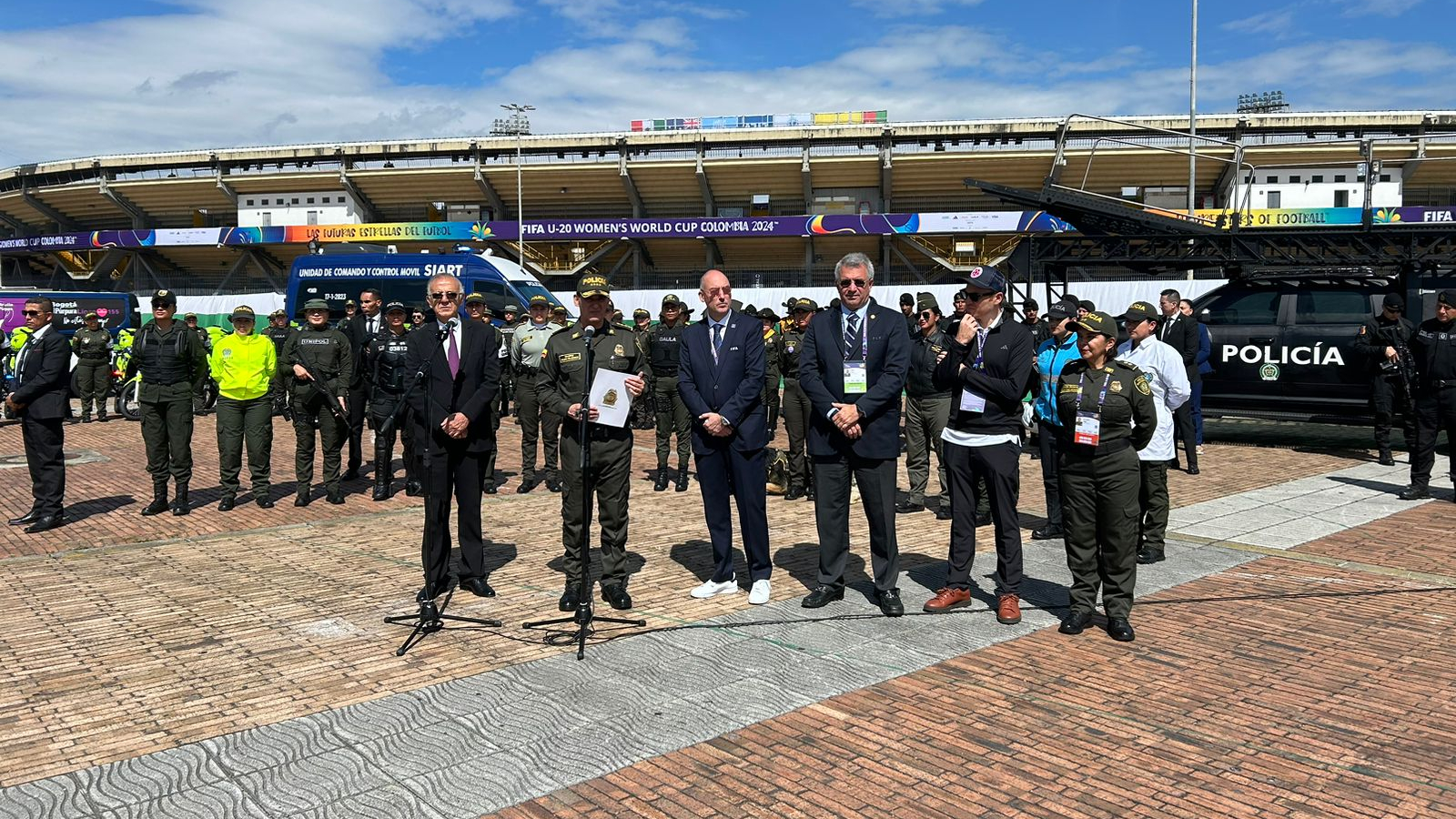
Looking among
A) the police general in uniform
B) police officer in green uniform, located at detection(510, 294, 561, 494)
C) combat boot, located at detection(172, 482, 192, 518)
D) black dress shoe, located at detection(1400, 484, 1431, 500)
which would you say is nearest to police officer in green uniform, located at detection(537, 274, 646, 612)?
police officer in green uniform, located at detection(510, 294, 561, 494)

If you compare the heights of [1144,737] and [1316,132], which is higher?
[1316,132]

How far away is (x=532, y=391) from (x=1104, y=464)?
6807 mm

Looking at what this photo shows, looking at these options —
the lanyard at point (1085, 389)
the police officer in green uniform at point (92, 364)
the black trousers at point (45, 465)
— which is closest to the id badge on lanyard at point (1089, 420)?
the lanyard at point (1085, 389)

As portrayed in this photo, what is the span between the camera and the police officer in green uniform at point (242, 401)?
918cm

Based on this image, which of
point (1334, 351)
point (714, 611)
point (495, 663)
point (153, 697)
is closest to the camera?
point (153, 697)

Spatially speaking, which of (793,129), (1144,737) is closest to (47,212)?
(793,129)

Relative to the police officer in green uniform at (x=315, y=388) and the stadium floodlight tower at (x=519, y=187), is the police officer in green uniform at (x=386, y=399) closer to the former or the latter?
the police officer in green uniform at (x=315, y=388)

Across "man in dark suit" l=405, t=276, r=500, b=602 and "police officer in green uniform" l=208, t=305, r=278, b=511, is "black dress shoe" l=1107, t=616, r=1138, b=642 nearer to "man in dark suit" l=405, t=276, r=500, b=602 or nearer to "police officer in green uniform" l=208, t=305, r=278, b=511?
"man in dark suit" l=405, t=276, r=500, b=602

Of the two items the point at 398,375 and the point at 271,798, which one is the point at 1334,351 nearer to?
the point at 398,375

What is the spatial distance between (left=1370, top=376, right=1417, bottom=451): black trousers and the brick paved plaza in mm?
4591

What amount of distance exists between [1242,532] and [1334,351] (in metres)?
5.85

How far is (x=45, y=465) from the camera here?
8445mm

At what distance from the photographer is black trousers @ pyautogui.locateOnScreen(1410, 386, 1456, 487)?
911 centimetres

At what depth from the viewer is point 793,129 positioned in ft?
137
